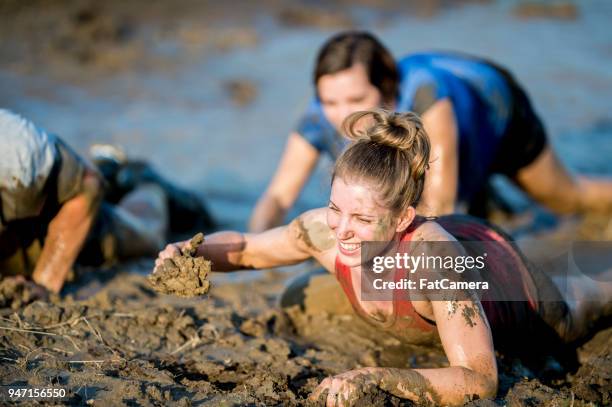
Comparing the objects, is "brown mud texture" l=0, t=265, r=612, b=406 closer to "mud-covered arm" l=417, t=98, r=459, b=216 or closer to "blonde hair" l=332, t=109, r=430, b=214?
"blonde hair" l=332, t=109, r=430, b=214

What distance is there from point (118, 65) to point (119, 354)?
6.20 m

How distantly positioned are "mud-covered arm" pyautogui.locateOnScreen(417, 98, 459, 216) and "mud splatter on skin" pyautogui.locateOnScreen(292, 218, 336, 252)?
52.4 inches

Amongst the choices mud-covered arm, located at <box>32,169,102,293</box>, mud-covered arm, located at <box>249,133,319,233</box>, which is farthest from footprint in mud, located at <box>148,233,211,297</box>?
mud-covered arm, located at <box>249,133,319,233</box>

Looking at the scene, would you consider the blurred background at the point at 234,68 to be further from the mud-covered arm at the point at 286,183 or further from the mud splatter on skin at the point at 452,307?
the mud splatter on skin at the point at 452,307

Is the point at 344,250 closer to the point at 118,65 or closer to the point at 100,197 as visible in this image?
the point at 100,197

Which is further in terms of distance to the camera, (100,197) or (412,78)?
(412,78)

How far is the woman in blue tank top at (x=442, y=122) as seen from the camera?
417cm

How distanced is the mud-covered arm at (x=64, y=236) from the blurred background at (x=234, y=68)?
6.59 ft

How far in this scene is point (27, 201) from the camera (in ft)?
11.2

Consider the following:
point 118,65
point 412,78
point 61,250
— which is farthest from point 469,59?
point 118,65

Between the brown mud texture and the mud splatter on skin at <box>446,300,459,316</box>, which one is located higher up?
the mud splatter on skin at <box>446,300,459,316</box>

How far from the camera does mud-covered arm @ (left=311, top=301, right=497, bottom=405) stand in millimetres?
2480

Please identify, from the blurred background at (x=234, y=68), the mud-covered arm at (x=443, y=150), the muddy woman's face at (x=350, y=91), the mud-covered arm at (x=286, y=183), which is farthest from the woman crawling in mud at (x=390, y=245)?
the blurred background at (x=234, y=68)

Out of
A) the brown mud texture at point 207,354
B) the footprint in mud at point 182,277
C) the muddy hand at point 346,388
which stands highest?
the footprint in mud at point 182,277
